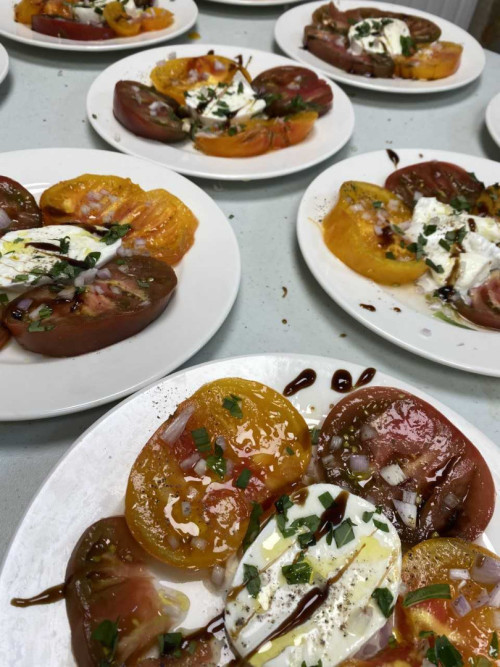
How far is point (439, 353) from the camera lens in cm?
170

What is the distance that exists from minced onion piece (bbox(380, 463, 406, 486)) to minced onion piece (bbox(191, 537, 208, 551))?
0.47 m

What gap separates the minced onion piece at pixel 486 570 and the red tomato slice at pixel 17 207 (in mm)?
1696

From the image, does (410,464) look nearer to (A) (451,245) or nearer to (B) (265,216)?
(A) (451,245)

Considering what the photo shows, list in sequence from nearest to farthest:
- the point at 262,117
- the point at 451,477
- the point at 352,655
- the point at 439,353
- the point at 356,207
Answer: the point at 352,655 → the point at 451,477 → the point at 439,353 → the point at 356,207 → the point at 262,117

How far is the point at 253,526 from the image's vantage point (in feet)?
4.00

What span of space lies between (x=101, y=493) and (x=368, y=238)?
4.38 feet

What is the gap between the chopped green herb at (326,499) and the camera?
1.23 metres

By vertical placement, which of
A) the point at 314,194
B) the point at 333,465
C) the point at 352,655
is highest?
the point at 314,194

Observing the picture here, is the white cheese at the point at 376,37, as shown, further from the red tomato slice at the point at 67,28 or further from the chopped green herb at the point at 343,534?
the chopped green herb at the point at 343,534

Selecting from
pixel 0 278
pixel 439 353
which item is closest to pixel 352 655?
pixel 439 353

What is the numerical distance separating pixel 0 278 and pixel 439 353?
1366mm

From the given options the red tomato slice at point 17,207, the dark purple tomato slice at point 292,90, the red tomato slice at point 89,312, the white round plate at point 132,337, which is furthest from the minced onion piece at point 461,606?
the dark purple tomato slice at point 292,90

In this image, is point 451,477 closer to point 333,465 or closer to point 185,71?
point 333,465

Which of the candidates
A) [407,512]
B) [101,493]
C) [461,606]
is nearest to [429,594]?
[461,606]
